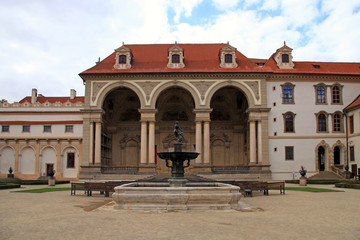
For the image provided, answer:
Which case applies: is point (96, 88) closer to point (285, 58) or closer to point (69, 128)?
point (69, 128)

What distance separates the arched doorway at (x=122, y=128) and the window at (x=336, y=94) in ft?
75.9

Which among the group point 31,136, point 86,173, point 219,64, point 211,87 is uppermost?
point 219,64

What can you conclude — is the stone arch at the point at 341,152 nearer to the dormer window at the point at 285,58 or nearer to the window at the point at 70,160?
the dormer window at the point at 285,58

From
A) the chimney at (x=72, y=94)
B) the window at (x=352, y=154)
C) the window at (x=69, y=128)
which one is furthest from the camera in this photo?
the chimney at (x=72, y=94)

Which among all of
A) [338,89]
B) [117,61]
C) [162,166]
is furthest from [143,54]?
[338,89]

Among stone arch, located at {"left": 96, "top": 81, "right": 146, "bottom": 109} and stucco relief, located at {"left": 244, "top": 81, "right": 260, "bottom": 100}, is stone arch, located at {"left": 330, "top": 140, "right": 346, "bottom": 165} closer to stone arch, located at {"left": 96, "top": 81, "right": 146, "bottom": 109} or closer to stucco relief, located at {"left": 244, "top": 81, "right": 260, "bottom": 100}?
stucco relief, located at {"left": 244, "top": 81, "right": 260, "bottom": 100}

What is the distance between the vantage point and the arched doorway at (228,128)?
45.4 metres

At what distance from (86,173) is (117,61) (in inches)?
495

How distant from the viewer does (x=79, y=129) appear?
42.5 meters

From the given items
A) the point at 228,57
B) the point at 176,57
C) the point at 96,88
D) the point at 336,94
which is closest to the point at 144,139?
Answer: the point at 96,88

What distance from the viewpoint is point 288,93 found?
40.7m

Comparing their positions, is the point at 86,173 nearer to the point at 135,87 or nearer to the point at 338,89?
the point at 135,87

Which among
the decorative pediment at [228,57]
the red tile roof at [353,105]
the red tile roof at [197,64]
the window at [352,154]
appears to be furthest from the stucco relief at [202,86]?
the window at [352,154]

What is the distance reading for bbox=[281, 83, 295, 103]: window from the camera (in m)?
40.6
